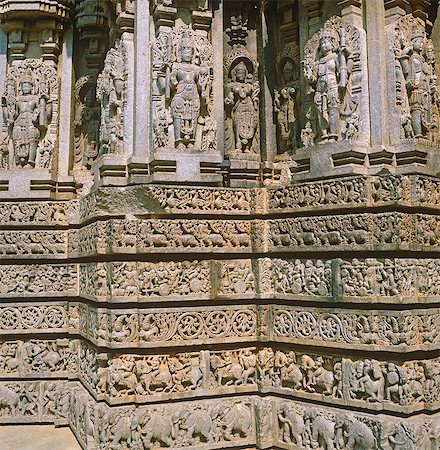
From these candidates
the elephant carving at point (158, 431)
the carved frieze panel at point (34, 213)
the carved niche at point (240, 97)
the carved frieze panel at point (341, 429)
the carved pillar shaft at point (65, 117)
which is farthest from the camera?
the carved pillar shaft at point (65, 117)

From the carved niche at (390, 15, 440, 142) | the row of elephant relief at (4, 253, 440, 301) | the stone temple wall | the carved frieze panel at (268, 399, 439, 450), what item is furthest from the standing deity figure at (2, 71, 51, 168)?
the carved niche at (390, 15, 440, 142)

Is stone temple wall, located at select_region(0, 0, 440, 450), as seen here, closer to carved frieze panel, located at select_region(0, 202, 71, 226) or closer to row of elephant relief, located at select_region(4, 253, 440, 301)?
row of elephant relief, located at select_region(4, 253, 440, 301)

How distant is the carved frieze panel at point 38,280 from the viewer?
24.4 ft

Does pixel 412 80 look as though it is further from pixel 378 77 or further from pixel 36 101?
pixel 36 101

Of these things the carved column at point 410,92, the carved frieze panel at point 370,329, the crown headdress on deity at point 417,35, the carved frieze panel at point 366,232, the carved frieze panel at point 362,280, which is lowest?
the carved frieze panel at point 370,329

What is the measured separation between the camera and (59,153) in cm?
787

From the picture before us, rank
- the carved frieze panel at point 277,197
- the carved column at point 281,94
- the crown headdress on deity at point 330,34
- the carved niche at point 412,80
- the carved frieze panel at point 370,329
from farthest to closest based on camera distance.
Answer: the carved column at point 281,94 → the crown headdress on deity at point 330,34 → the carved niche at point 412,80 → the carved frieze panel at point 277,197 → the carved frieze panel at point 370,329

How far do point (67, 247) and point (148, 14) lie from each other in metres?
3.22

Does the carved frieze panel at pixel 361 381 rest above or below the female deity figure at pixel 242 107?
below

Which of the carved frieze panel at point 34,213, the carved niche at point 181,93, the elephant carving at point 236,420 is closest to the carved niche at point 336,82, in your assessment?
the carved niche at point 181,93

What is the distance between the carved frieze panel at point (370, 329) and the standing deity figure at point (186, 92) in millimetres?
2357

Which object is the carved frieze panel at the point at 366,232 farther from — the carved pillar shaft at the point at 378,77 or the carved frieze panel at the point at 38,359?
the carved frieze panel at the point at 38,359

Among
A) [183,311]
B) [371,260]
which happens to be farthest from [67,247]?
[371,260]

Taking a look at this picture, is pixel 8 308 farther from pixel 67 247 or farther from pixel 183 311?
pixel 183 311
